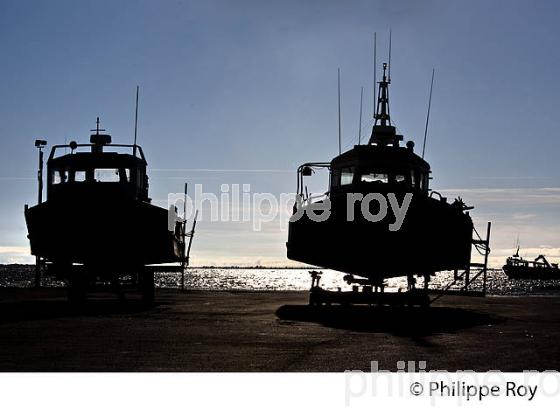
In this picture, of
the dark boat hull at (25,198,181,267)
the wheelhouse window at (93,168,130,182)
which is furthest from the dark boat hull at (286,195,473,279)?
the wheelhouse window at (93,168,130,182)

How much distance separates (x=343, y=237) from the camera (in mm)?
22656

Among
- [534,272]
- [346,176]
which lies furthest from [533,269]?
[346,176]

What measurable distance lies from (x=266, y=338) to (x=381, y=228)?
317 inches

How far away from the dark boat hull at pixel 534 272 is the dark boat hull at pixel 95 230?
134412 mm

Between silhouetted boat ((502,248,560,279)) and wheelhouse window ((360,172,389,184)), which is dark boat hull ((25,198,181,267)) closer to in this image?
wheelhouse window ((360,172,389,184))

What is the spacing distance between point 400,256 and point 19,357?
12583mm

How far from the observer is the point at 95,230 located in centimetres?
2309

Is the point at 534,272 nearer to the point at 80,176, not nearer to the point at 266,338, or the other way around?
the point at 80,176

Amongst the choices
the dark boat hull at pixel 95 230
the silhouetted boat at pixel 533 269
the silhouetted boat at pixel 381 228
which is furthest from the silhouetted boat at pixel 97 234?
the silhouetted boat at pixel 533 269

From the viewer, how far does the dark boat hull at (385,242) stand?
73.4ft
